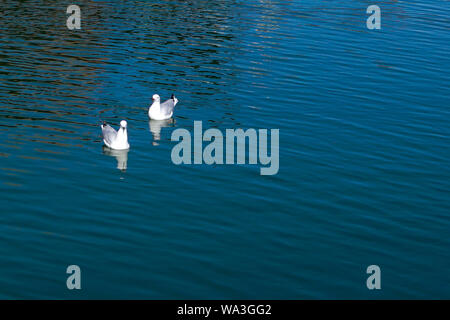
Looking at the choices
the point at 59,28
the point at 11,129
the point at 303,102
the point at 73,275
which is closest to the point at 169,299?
the point at 73,275

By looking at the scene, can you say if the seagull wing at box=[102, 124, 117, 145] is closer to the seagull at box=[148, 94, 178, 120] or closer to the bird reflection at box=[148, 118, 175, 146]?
the bird reflection at box=[148, 118, 175, 146]

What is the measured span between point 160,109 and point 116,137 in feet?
13.6

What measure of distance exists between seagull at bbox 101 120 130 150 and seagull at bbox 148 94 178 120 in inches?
147

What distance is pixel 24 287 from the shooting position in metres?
20.4

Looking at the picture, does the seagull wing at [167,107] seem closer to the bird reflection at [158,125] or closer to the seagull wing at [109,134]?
the bird reflection at [158,125]

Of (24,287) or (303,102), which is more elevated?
(303,102)

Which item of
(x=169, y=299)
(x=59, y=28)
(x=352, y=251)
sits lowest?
(x=169, y=299)

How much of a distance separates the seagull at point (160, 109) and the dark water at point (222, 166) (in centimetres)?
58

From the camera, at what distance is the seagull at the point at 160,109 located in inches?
1313

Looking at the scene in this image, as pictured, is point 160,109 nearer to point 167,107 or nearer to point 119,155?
point 167,107

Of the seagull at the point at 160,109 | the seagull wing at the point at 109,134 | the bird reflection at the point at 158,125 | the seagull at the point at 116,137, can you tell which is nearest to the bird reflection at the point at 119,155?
the seagull at the point at 116,137

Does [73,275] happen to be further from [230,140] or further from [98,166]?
[230,140]

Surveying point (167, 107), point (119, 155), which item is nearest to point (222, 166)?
point (119, 155)

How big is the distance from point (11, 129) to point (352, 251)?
1473cm
